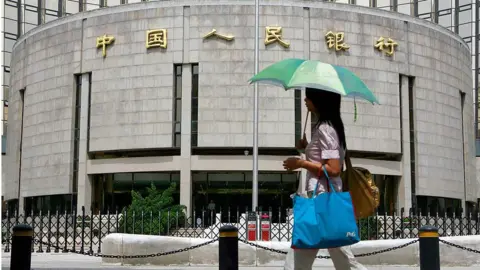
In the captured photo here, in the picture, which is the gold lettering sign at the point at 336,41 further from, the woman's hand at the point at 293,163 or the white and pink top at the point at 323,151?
the woman's hand at the point at 293,163

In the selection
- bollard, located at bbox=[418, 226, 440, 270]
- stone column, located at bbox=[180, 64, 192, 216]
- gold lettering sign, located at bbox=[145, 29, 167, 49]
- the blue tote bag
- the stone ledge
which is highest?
gold lettering sign, located at bbox=[145, 29, 167, 49]

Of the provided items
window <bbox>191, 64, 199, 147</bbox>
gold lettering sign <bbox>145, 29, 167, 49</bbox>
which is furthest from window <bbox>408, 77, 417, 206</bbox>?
gold lettering sign <bbox>145, 29, 167, 49</bbox>

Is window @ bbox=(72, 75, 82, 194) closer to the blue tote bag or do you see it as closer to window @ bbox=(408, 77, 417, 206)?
window @ bbox=(408, 77, 417, 206)

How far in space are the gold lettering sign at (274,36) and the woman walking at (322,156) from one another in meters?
35.4

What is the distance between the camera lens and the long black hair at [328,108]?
6500 mm

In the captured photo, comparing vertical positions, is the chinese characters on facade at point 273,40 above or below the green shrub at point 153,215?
above

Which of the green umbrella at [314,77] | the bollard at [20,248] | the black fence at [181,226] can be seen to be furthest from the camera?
the black fence at [181,226]

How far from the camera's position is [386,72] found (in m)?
43.8

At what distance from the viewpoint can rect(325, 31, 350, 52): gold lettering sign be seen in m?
42.6

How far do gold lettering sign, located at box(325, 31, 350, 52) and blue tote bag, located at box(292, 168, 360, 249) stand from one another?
37084 millimetres

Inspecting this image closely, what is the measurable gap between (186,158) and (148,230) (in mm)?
11939

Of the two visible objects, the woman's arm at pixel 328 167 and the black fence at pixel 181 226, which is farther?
the black fence at pixel 181 226

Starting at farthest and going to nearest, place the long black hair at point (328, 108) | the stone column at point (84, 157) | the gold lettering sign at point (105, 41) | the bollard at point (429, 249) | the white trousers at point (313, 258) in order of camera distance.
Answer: the stone column at point (84, 157), the gold lettering sign at point (105, 41), the bollard at point (429, 249), the long black hair at point (328, 108), the white trousers at point (313, 258)

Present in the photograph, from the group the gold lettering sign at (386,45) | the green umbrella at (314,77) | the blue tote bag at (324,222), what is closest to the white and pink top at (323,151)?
the blue tote bag at (324,222)
